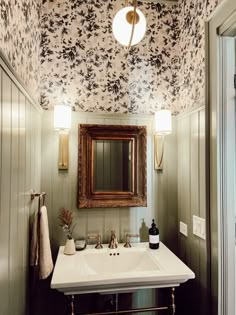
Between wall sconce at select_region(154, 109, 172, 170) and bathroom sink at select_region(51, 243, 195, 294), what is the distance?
28.0 inches

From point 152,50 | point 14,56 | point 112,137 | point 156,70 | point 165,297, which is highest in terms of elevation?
point 152,50

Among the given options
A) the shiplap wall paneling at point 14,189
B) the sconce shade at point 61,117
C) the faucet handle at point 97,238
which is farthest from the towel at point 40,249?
the sconce shade at point 61,117

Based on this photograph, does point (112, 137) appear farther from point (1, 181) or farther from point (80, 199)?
point (1, 181)

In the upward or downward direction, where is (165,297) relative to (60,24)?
downward

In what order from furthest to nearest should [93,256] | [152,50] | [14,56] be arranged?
[152,50]
[93,256]
[14,56]

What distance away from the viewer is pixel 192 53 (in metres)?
1.93

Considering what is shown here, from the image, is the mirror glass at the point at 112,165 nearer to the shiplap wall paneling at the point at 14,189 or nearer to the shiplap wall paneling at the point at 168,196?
the shiplap wall paneling at the point at 168,196

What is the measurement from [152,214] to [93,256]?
60 cm

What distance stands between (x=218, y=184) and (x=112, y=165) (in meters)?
0.86

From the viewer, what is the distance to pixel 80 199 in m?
2.03

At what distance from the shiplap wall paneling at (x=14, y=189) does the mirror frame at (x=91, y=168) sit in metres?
0.46

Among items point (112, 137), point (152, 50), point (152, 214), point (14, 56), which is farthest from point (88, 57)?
point (152, 214)

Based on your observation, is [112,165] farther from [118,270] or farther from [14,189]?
[14,189]

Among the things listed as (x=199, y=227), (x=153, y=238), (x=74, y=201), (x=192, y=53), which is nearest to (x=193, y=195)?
(x=199, y=227)
